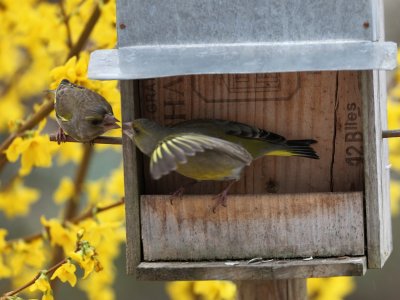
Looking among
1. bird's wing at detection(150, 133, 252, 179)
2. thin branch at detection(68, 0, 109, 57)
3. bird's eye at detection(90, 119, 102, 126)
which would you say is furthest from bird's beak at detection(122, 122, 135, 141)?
thin branch at detection(68, 0, 109, 57)

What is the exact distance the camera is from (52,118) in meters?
5.48

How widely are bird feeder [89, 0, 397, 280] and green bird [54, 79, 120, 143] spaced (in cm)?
18

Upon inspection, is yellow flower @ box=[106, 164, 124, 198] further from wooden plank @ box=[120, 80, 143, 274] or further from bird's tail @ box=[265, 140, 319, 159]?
bird's tail @ box=[265, 140, 319, 159]

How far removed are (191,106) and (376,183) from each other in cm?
78

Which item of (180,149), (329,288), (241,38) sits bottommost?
(329,288)

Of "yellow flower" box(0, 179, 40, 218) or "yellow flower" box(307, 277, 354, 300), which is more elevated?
"yellow flower" box(0, 179, 40, 218)

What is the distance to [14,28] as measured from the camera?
Result: 17.6 feet

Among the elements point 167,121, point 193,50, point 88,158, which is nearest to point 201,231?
point 167,121

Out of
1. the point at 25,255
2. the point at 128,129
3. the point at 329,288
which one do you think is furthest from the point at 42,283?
the point at 329,288

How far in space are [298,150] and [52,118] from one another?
6.77 feet

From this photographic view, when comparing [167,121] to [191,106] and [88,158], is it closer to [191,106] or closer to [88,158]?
[191,106]

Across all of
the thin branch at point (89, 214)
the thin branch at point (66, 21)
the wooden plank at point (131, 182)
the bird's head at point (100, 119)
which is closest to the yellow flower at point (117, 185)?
the thin branch at point (89, 214)

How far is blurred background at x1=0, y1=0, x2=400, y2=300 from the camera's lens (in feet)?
15.6

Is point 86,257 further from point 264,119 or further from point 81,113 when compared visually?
point 264,119
